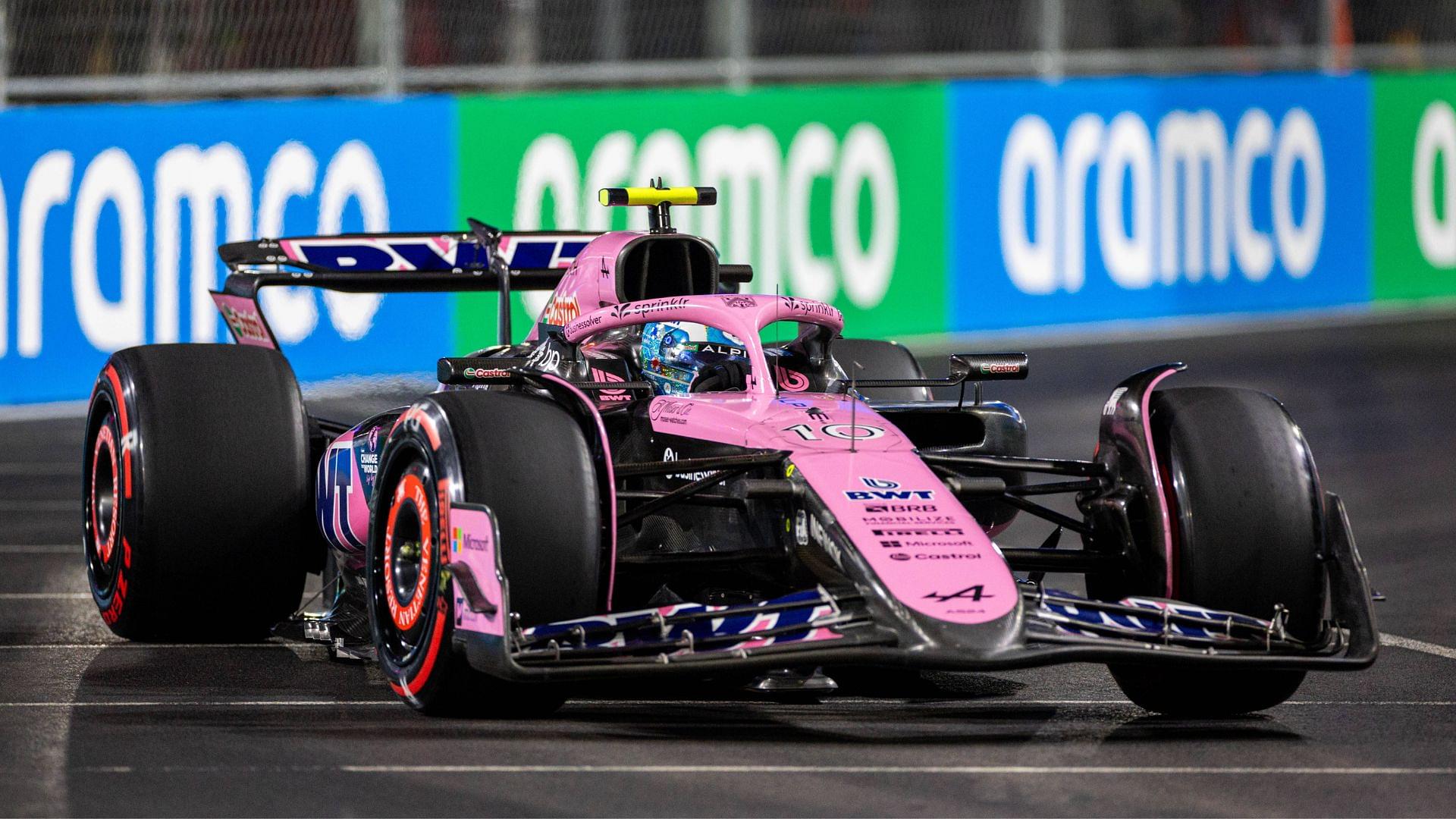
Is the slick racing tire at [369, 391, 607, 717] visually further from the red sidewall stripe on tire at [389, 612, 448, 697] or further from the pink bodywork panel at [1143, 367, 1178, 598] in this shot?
the pink bodywork panel at [1143, 367, 1178, 598]

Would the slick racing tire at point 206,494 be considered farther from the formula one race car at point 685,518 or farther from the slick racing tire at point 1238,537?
the slick racing tire at point 1238,537

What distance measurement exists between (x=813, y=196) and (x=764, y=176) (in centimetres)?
48

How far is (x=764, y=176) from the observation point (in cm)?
1780

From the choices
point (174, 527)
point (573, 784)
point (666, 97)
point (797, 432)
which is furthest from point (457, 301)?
point (573, 784)

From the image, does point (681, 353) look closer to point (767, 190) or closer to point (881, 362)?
point (881, 362)

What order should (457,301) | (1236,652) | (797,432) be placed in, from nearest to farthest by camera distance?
1. (1236,652)
2. (797,432)
3. (457,301)

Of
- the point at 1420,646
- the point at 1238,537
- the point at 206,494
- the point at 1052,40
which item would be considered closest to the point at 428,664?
the point at 206,494

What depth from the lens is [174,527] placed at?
309 inches

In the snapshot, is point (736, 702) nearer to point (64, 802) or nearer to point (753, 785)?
point (753, 785)

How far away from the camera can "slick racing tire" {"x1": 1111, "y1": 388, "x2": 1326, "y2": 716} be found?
6641 mm

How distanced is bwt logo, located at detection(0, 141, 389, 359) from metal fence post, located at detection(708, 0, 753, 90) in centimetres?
359

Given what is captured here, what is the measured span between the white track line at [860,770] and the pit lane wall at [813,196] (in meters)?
9.15

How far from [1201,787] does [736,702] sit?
1.56 metres

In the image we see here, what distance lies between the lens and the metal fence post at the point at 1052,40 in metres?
19.9
